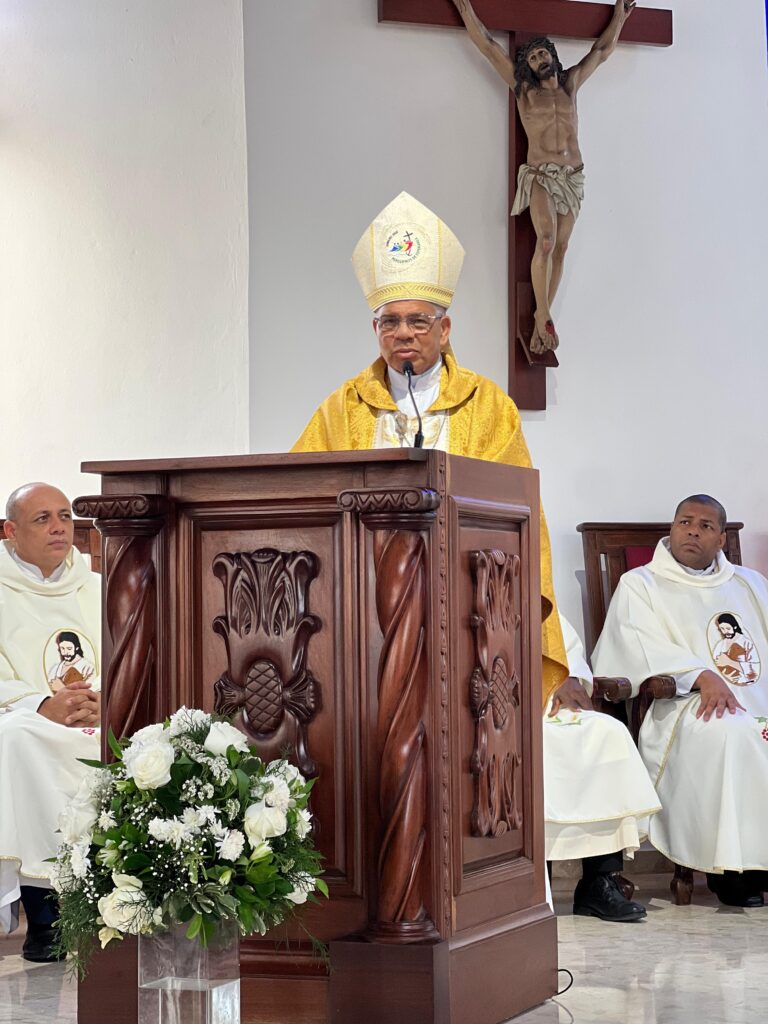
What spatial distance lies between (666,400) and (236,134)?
2294 millimetres

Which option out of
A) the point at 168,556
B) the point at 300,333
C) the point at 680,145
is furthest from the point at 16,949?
the point at 680,145

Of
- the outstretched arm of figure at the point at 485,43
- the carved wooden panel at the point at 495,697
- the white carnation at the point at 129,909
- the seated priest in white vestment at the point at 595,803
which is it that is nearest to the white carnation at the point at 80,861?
the white carnation at the point at 129,909

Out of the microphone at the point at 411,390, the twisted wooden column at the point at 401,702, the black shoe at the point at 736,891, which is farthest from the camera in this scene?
the black shoe at the point at 736,891

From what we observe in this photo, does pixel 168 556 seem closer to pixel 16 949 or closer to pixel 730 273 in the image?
pixel 16 949

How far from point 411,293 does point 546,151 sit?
2.69m

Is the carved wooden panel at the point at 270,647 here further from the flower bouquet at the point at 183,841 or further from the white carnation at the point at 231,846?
the white carnation at the point at 231,846

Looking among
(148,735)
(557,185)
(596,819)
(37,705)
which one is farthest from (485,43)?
(148,735)

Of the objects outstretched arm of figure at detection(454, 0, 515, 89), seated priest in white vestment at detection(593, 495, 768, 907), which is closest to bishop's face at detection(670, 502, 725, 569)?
seated priest in white vestment at detection(593, 495, 768, 907)

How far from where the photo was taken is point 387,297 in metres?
3.96

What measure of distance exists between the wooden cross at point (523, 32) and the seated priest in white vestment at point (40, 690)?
2151 millimetres

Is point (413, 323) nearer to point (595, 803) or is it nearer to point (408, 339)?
point (408, 339)

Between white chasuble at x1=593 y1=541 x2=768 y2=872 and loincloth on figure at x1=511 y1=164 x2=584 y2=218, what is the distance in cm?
153

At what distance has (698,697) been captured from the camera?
5.56 meters

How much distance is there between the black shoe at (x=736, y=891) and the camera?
520 cm
